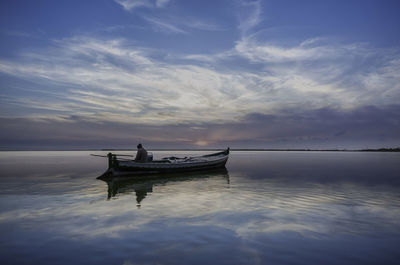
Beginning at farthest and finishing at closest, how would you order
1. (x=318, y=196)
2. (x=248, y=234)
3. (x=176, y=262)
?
(x=318, y=196)
(x=248, y=234)
(x=176, y=262)

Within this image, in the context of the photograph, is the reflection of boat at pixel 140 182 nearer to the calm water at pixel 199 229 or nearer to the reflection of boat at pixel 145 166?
the reflection of boat at pixel 145 166

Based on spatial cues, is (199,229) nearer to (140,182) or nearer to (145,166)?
(140,182)

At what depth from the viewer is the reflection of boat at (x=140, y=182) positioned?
17.3m

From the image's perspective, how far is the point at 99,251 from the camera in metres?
6.99

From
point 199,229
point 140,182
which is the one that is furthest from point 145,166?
point 199,229

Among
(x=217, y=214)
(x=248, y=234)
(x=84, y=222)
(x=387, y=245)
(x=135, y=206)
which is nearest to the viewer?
(x=387, y=245)

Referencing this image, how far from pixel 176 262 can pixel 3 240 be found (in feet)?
18.7

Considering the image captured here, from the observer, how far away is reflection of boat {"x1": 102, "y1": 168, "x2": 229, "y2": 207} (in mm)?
17345

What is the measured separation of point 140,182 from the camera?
74.8ft

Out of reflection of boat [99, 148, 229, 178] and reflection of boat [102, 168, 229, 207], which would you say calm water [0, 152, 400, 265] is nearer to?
reflection of boat [102, 168, 229, 207]

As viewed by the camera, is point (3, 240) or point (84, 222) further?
point (84, 222)

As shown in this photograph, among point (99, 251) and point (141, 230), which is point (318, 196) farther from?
point (99, 251)

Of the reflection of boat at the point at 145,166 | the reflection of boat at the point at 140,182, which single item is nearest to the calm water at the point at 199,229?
the reflection of boat at the point at 140,182

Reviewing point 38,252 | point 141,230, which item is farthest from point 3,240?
point 141,230
